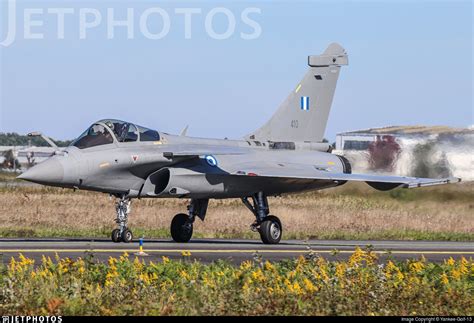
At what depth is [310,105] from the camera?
1102 inches

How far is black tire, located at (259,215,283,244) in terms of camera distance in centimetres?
2416

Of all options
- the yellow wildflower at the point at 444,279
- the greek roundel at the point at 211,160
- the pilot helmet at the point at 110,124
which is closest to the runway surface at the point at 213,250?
the greek roundel at the point at 211,160

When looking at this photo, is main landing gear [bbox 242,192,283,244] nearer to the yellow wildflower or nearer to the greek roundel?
the greek roundel

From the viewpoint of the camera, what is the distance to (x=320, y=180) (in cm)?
2477

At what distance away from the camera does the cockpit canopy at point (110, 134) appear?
22.6 meters

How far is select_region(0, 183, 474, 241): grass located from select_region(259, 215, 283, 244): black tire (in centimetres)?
349

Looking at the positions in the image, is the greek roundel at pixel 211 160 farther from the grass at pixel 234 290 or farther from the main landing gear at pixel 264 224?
the grass at pixel 234 290

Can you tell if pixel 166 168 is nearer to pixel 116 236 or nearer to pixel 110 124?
pixel 110 124

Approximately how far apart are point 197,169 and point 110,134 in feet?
7.11

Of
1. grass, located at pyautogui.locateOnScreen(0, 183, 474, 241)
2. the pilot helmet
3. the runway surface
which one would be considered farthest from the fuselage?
grass, located at pyautogui.locateOnScreen(0, 183, 474, 241)

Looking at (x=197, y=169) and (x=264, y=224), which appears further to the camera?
(x=264, y=224)

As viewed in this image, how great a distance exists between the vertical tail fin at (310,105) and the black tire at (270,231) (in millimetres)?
3672

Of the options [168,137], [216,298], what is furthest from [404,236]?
[216,298]

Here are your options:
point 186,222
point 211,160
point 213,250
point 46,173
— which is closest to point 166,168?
point 211,160
